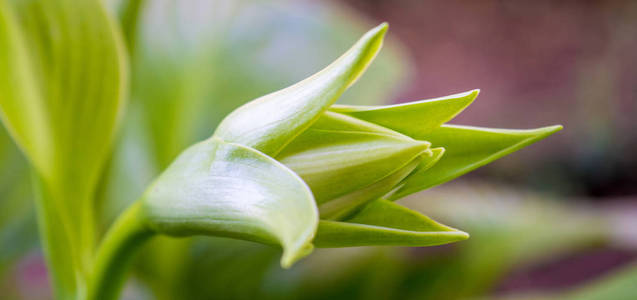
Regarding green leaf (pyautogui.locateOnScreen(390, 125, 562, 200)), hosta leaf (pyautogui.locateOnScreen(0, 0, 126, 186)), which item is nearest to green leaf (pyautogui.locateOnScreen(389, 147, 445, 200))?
green leaf (pyautogui.locateOnScreen(390, 125, 562, 200))

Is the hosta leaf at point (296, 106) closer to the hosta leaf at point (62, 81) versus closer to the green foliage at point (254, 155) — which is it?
the green foliage at point (254, 155)

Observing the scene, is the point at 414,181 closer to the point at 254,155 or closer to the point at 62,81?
the point at 254,155

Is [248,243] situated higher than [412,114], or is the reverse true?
[412,114]

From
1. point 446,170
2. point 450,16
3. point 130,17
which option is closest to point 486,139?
point 446,170

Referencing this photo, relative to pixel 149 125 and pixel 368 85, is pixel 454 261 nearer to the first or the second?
pixel 368 85

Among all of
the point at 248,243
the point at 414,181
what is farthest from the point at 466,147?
the point at 248,243

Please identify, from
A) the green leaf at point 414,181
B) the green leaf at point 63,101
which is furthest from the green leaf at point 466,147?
the green leaf at point 63,101
